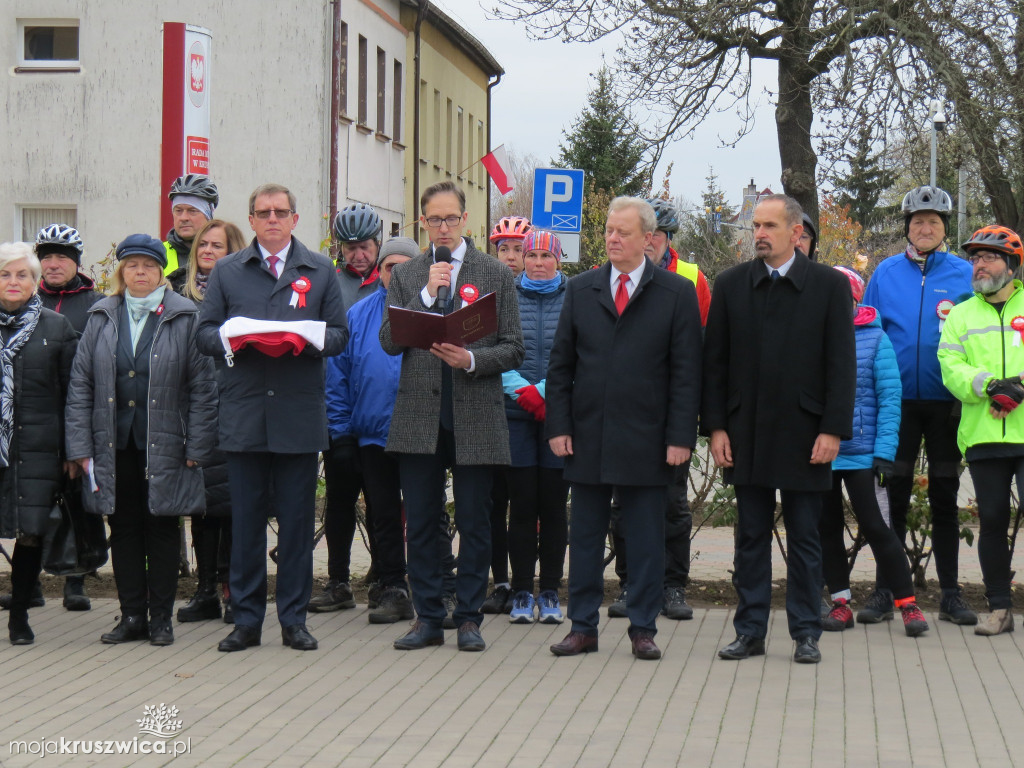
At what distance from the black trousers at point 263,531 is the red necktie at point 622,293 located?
1715 mm

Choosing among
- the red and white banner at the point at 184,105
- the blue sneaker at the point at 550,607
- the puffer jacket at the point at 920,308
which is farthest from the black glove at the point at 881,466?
the red and white banner at the point at 184,105

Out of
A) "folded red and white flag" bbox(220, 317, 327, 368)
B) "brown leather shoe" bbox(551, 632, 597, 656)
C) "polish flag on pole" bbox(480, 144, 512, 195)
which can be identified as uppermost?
"polish flag on pole" bbox(480, 144, 512, 195)

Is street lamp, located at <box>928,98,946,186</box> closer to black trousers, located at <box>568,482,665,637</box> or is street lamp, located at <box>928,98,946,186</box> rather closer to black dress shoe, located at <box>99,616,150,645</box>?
black trousers, located at <box>568,482,665,637</box>

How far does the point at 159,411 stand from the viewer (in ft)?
24.2

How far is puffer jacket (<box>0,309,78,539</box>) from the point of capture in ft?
24.3

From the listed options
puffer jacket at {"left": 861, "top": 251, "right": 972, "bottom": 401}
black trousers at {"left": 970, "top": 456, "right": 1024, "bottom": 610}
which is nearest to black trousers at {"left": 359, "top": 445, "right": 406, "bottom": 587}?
puffer jacket at {"left": 861, "top": 251, "right": 972, "bottom": 401}

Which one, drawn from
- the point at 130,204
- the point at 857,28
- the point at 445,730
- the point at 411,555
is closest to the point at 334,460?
the point at 411,555

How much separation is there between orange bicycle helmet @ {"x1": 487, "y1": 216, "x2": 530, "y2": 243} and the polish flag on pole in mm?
5694

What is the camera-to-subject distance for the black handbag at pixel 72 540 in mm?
7496

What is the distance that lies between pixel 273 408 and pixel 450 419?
87cm

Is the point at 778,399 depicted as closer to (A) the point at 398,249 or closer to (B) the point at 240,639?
(A) the point at 398,249

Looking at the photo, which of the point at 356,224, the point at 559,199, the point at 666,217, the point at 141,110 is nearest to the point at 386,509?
the point at 356,224

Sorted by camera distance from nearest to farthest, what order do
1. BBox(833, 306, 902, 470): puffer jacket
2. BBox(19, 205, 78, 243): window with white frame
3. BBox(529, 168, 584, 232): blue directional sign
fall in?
BBox(833, 306, 902, 470): puffer jacket, BBox(529, 168, 584, 232): blue directional sign, BBox(19, 205, 78, 243): window with white frame

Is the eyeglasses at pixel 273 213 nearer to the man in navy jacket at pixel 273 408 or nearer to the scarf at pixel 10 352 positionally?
the man in navy jacket at pixel 273 408
